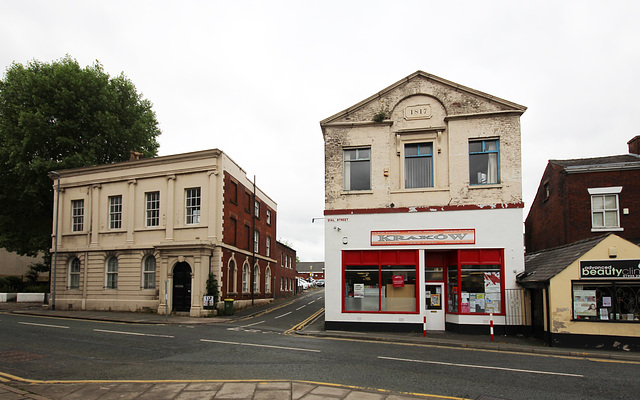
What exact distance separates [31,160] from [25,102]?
13.5 feet

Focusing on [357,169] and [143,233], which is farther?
[143,233]

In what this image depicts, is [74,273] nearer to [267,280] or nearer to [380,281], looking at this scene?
[267,280]

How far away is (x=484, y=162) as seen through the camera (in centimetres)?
1858

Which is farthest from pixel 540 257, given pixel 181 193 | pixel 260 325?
pixel 181 193

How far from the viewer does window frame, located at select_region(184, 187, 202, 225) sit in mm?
27031

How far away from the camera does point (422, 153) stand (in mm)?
19312

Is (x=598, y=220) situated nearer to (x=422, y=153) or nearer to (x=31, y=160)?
(x=422, y=153)

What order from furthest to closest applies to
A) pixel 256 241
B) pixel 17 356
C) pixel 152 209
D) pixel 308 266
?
pixel 308 266, pixel 256 241, pixel 152 209, pixel 17 356

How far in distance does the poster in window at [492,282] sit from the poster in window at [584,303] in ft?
10.3

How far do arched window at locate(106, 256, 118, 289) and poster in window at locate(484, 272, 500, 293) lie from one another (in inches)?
884

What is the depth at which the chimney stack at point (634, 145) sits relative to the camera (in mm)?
25031

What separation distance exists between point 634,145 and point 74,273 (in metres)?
36.1

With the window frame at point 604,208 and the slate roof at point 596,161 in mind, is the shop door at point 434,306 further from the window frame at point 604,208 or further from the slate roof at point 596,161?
the slate roof at point 596,161

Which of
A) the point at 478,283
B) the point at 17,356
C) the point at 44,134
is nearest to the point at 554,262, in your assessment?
the point at 478,283
